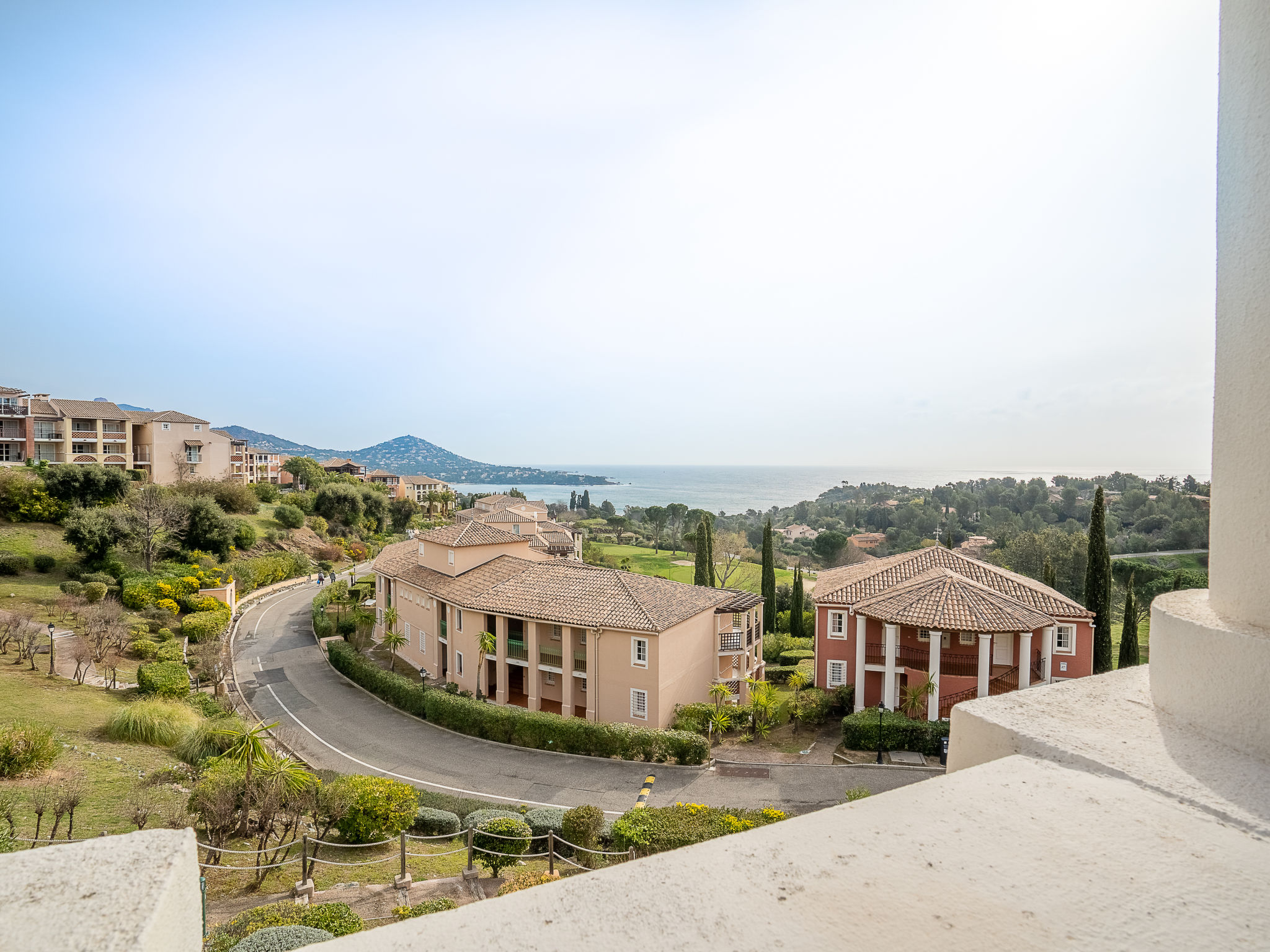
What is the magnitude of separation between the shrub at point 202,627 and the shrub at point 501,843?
873 inches

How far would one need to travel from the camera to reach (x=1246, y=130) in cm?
253

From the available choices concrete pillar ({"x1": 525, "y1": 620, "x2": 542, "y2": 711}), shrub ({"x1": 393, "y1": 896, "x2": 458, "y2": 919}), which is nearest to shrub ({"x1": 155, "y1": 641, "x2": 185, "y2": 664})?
concrete pillar ({"x1": 525, "y1": 620, "x2": 542, "y2": 711})

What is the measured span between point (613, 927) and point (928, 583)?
24.9 metres

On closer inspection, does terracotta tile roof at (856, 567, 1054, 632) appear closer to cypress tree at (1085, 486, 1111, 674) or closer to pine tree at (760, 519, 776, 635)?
cypress tree at (1085, 486, 1111, 674)

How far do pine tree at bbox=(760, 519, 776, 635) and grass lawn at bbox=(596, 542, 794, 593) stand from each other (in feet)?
24.0

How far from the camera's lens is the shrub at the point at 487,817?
40.4ft

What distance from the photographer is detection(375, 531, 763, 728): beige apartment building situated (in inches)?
867

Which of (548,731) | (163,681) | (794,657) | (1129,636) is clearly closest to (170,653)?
(163,681)

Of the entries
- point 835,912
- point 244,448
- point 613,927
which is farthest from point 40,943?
point 244,448

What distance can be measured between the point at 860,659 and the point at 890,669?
108cm

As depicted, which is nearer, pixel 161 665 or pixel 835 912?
pixel 835 912

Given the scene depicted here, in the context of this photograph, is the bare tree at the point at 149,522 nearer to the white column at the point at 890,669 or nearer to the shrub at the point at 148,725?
the shrub at the point at 148,725

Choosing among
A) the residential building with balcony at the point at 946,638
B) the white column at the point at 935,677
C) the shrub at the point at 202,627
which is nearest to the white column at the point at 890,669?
the residential building with balcony at the point at 946,638

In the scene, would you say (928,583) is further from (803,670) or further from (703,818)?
(703,818)
